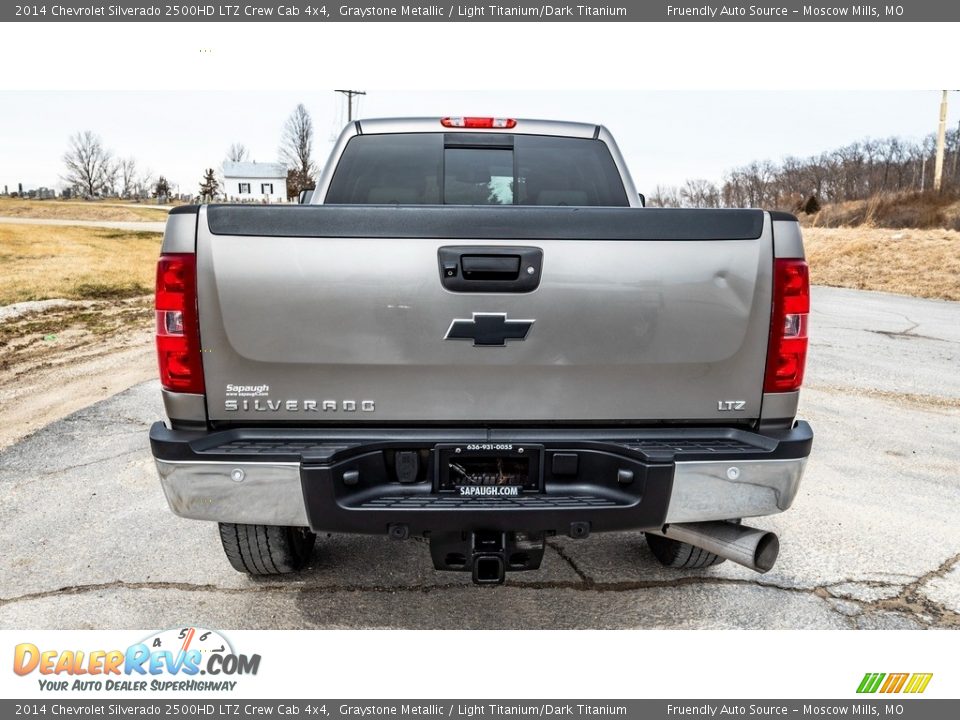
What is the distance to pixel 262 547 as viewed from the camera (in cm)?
345

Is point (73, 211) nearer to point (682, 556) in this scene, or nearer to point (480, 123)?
point (480, 123)

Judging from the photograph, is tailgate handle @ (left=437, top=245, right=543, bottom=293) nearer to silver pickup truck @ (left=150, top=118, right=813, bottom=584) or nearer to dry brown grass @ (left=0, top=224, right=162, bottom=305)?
silver pickup truck @ (left=150, top=118, right=813, bottom=584)

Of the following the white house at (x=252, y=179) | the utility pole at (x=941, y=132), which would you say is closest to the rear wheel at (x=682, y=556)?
the utility pole at (x=941, y=132)

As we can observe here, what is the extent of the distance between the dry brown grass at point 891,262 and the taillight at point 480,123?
16858 mm

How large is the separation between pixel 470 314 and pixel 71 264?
68.1ft

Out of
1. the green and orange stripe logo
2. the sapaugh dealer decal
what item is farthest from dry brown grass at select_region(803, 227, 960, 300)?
the sapaugh dealer decal

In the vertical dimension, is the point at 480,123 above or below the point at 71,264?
above

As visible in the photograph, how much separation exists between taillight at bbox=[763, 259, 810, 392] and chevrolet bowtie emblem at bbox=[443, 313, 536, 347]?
2.93 feet

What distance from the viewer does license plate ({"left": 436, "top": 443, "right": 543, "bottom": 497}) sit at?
9.04 ft

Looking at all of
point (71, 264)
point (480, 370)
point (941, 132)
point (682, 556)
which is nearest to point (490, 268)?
point (480, 370)

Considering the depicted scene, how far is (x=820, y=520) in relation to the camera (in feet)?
14.8

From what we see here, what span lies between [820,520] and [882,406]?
3547 mm

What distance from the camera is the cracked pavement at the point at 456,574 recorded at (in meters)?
3.38

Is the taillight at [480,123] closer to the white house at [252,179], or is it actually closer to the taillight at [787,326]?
the taillight at [787,326]
